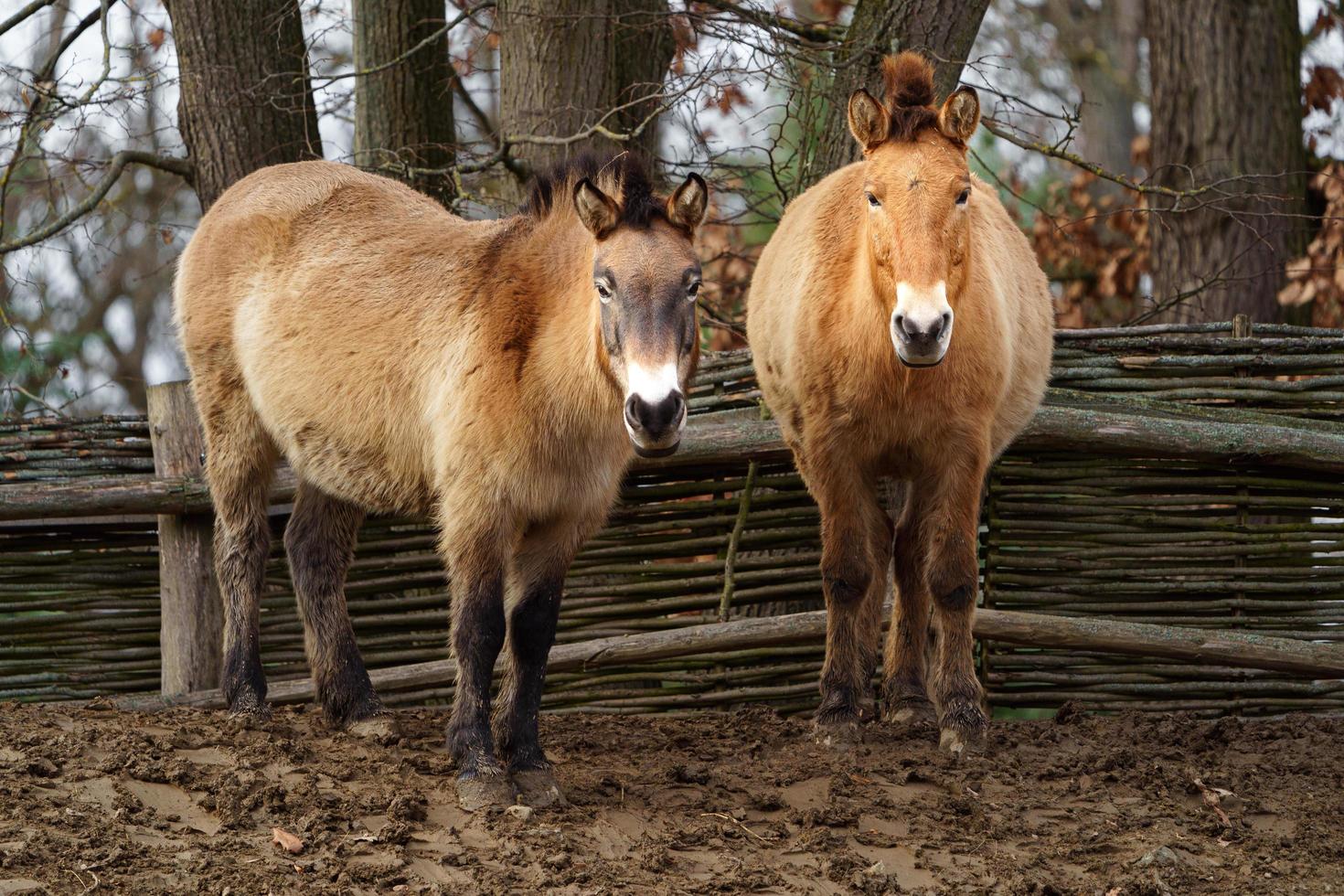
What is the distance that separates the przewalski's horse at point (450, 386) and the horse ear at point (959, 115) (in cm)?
107

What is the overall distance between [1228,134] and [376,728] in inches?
263

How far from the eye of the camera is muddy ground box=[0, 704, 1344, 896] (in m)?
3.88

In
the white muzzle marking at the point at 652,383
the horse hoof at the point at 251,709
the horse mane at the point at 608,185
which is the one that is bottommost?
the horse hoof at the point at 251,709

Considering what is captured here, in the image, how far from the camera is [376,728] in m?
5.28

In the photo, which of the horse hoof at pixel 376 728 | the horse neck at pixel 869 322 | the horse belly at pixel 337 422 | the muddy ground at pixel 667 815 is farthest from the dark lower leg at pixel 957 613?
the horse hoof at pixel 376 728

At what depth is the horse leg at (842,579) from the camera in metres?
5.16

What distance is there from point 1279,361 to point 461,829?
15.3 ft

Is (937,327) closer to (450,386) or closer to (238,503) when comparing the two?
(450,386)

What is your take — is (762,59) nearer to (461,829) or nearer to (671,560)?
(671,560)

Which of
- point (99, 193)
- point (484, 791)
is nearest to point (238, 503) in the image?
point (99, 193)

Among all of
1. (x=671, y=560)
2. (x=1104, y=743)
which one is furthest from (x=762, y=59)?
(x=1104, y=743)

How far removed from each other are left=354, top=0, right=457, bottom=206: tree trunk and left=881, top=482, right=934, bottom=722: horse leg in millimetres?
3250

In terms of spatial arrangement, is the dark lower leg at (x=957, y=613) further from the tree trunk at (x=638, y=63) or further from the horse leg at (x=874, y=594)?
the tree trunk at (x=638, y=63)

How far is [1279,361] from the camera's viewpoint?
6.61m
